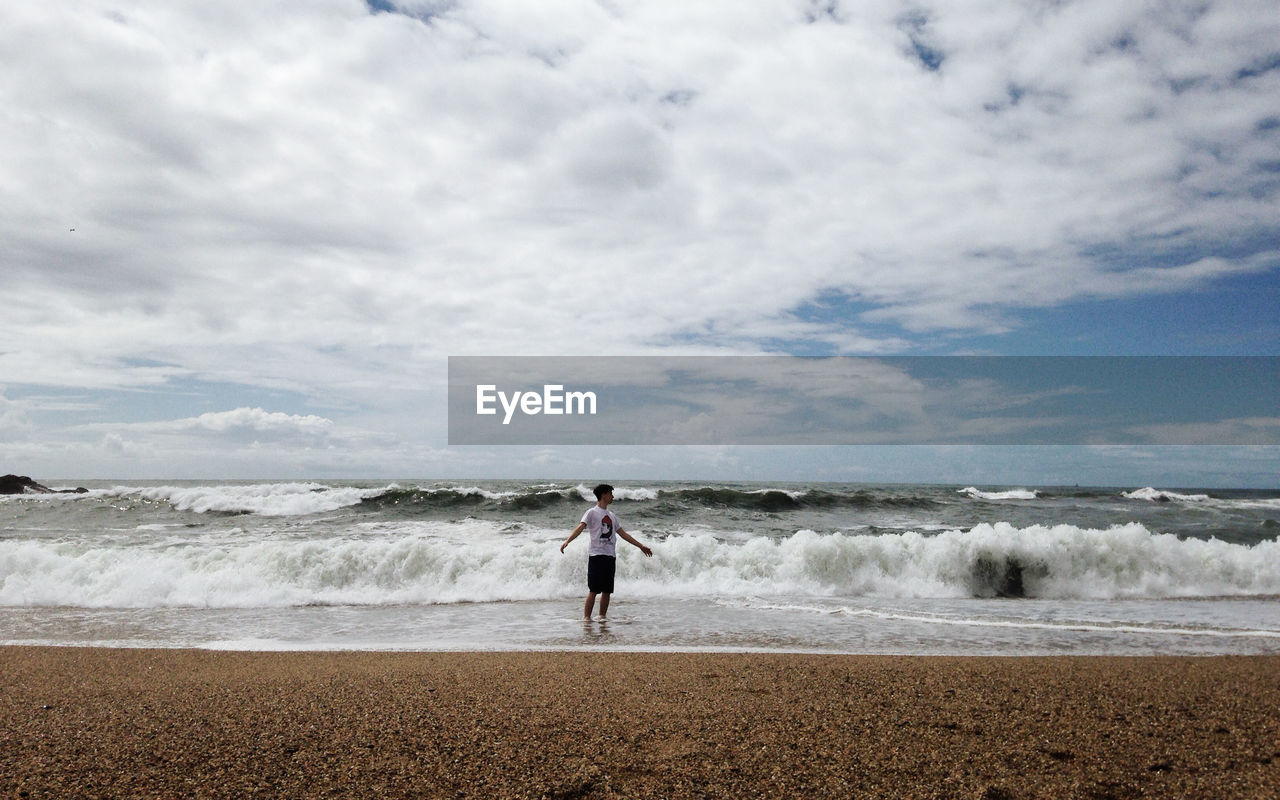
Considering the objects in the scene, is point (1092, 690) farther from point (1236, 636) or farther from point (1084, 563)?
point (1084, 563)

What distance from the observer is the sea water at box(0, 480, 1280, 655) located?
8.52 meters

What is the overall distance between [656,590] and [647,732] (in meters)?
8.82

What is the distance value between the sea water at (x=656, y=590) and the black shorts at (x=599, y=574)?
49cm

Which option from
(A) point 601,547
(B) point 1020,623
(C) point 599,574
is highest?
(A) point 601,547

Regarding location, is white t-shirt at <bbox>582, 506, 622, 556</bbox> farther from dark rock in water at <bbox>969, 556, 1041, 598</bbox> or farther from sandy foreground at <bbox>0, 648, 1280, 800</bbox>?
dark rock in water at <bbox>969, 556, 1041, 598</bbox>

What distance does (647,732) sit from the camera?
3.98 m

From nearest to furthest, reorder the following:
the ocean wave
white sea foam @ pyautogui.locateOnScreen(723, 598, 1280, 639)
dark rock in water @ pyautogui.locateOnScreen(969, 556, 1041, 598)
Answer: white sea foam @ pyautogui.locateOnScreen(723, 598, 1280, 639), the ocean wave, dark rock in water @ pyautogui.locateOnScreen(969, 556, 1041, 598)

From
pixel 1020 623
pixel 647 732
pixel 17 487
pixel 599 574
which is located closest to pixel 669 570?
pixel 599 574

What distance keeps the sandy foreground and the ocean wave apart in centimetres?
627

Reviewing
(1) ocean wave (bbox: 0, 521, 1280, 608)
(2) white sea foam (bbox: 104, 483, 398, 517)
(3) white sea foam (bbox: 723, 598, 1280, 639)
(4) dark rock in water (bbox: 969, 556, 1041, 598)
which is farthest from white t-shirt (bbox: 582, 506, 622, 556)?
(2) white sea foam (bbox: 104, 483, 398, 517)

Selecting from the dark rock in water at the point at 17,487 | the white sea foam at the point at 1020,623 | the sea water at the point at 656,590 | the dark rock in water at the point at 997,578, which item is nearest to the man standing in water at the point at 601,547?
the sea water at the point at 656,590

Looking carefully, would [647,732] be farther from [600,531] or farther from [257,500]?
[257,500]

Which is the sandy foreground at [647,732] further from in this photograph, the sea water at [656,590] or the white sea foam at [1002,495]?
the white sea foam at [1002,495]

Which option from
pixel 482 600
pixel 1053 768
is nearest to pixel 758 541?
pixel 482 600
